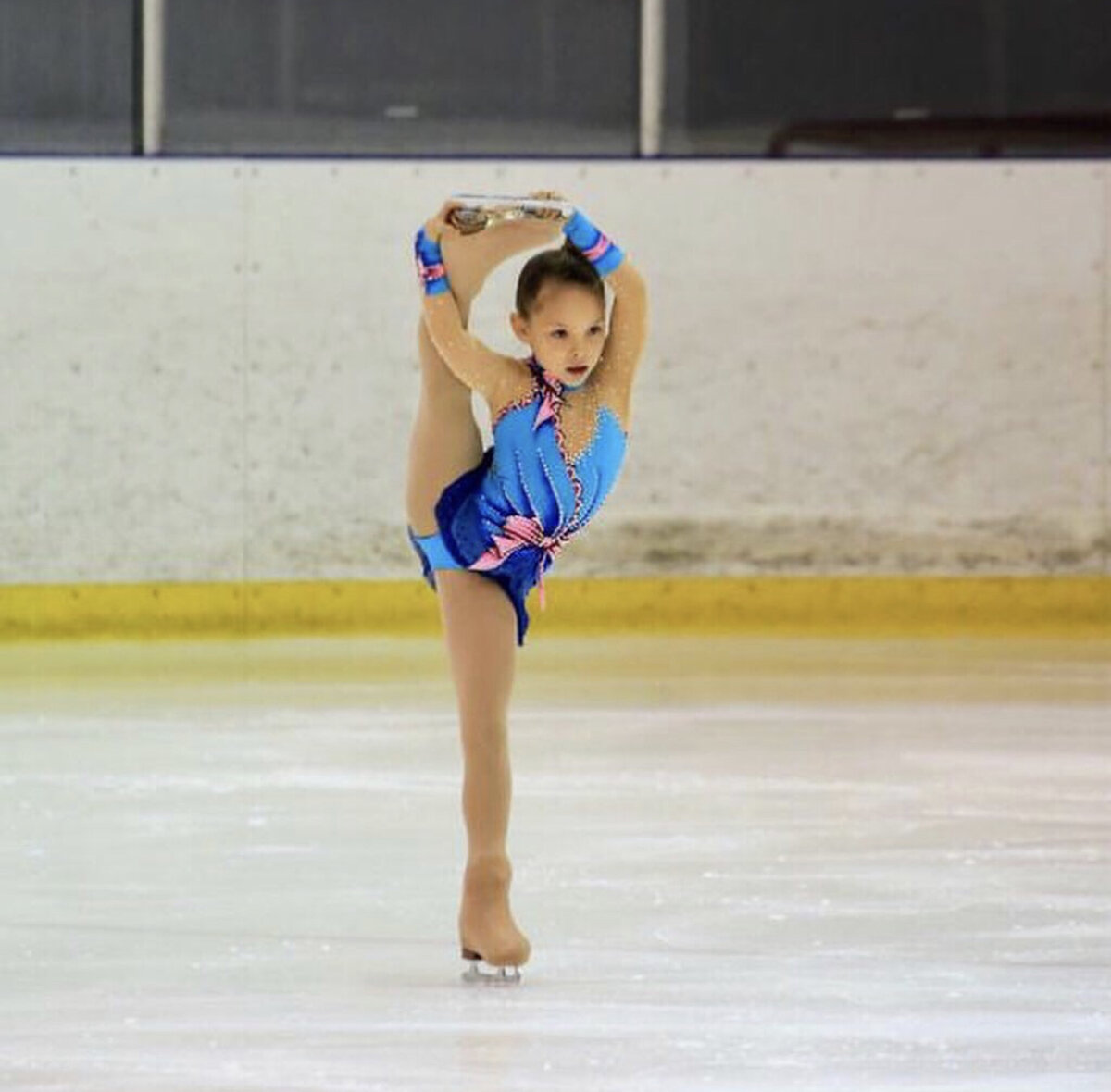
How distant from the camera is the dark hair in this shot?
12.3 feet

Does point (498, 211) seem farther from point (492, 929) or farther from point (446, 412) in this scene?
point (492, 929)

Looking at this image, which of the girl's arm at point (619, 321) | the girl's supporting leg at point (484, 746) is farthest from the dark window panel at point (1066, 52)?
the girl's supporting leg at point (484, 746)

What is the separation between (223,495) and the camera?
31.2 feet

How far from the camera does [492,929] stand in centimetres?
377

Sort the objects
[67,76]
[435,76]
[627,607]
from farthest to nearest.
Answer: [435,76]
[67,76]
[627,607]

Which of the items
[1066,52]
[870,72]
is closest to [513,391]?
[870,72]

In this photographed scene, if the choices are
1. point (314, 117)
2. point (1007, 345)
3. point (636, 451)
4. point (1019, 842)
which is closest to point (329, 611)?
point (636, 451)

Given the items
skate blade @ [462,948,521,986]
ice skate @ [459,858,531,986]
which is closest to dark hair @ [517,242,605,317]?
ice skate @ [459,858,531,986]

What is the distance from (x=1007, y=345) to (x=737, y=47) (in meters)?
1.42

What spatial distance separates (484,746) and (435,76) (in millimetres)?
6621

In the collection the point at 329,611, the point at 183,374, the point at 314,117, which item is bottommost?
→ the point at 329,611

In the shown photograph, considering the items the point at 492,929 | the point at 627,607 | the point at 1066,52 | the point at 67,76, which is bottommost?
the point at 627,607

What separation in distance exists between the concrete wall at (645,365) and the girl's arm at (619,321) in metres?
5.71

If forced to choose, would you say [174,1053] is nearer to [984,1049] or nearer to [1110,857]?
[984,1049]
